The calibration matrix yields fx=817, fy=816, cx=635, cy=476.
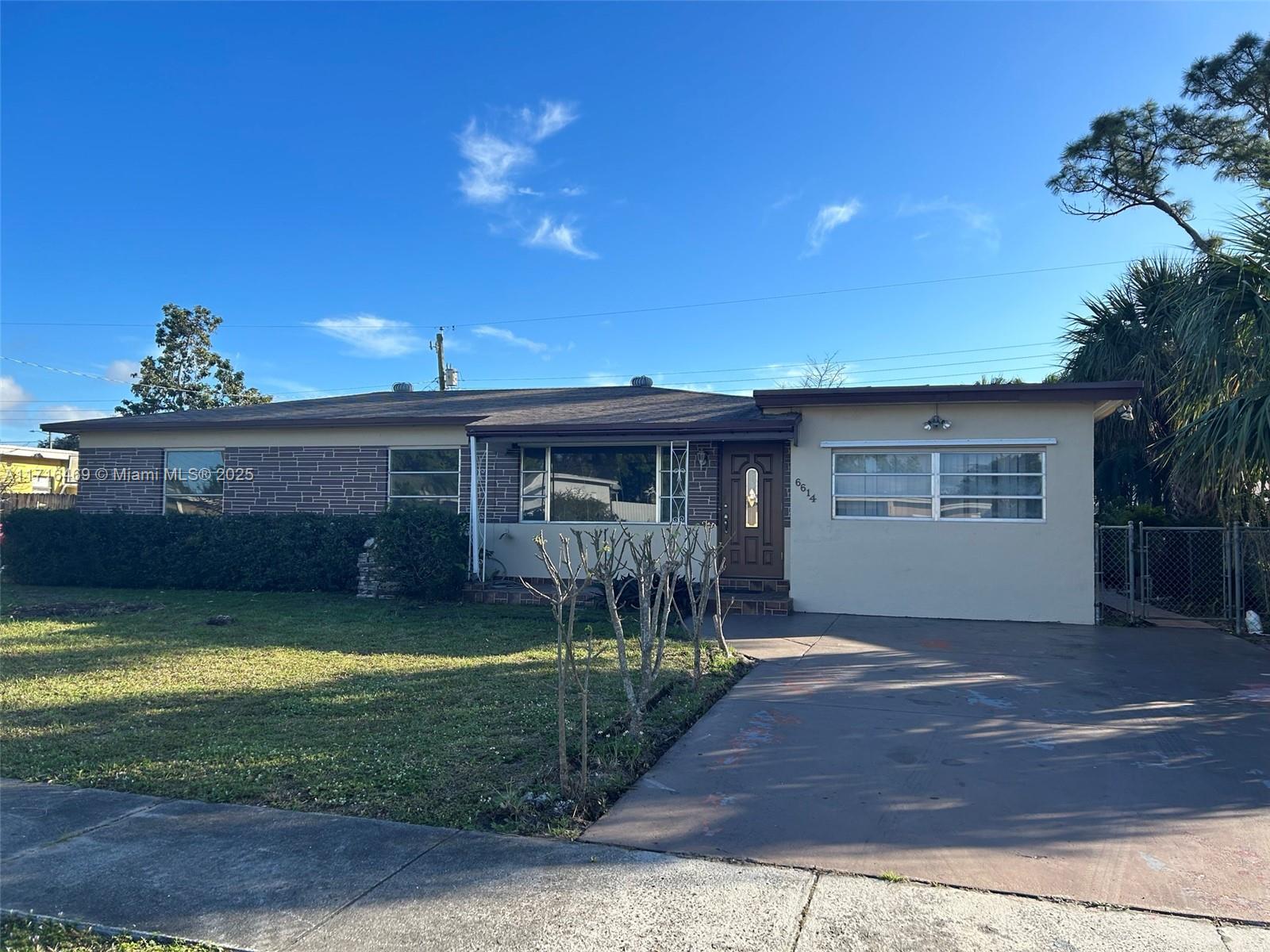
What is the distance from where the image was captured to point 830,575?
11359 mm

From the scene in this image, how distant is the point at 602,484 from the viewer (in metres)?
13.2

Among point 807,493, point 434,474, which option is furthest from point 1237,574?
point 434,474

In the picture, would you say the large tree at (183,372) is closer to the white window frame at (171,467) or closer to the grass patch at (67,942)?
the white window frame at (171,467)

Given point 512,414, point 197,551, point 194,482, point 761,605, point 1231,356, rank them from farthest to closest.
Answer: point 194,482, point 512,414, point 197,551, point 761,605, point 1231,356

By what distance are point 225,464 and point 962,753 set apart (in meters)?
13.5

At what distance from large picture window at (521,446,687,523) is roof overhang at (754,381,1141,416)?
2133 mm

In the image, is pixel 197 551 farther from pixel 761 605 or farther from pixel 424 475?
pixel 761 605

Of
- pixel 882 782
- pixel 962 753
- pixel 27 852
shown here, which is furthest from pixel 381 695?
pixel 962 753

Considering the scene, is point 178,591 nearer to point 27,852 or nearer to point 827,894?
point 27,852

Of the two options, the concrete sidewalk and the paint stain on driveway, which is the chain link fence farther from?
the concrete sidewalk

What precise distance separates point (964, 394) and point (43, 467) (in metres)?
30.5

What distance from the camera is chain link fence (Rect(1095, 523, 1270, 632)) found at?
1027cm

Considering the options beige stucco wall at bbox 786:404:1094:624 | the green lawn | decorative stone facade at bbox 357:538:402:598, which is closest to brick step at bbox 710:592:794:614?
beige stucco wall at bbox 786:404:1094:624

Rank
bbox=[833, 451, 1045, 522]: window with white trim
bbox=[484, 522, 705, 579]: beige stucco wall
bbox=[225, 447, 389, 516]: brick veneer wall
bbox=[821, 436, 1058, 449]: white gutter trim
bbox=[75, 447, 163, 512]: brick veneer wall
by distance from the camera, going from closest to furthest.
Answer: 1. bbox=[821, 436, 1058, 449]: white gutter trim
2. bbox=[833, 451, 1045, 522]: window with white trim
3. bbox=[484, 522, 705, 579]: beige stucco wall
4. bbox=[225, 447, 389, 516]: brick veneer wall
5. bbox=[75, 447, 163, 512]: brick veneer wall
